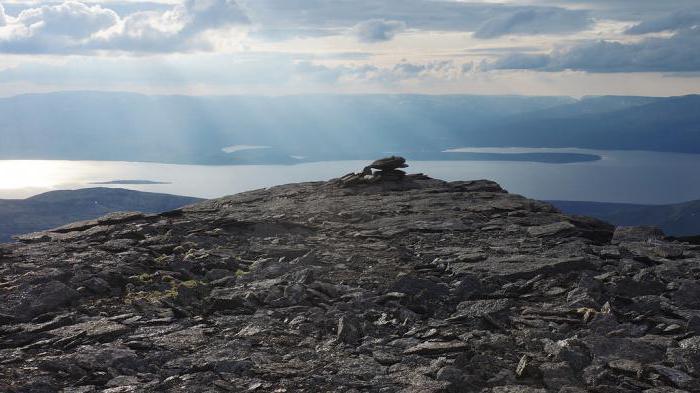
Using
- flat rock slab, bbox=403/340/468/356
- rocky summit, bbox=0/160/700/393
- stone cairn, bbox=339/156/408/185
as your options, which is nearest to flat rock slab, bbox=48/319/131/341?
rocky summit, bbox=0/160/700/393

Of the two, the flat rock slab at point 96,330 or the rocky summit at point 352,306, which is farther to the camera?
the flat rock slab at point 96,330

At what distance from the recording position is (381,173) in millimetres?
36156

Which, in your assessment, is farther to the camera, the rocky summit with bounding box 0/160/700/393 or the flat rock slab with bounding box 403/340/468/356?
the flat rock slab with bounding box 403/340/468/356

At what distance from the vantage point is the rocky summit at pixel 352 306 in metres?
13.0

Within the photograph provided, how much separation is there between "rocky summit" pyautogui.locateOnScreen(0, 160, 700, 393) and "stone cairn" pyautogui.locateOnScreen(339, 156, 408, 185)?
7538mm

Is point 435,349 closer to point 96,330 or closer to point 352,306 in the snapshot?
point 352,306

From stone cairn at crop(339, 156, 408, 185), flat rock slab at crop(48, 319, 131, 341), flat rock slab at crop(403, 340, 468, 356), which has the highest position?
stone cairn at crop(339, 156, 408, 185)

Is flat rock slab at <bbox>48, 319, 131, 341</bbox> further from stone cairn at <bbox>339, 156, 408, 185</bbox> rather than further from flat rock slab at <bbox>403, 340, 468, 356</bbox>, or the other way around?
stone cairn at <bbox>339, 156, 408, 185</bbox>

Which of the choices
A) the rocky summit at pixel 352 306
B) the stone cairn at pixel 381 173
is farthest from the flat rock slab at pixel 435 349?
the stone cairn at pixel 381 173

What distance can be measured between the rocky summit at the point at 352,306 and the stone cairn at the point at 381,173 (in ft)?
24.7

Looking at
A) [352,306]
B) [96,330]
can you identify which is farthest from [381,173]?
[96,330]

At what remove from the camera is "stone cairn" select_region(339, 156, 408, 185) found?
35469 mm

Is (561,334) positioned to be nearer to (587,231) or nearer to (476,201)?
(587,231)

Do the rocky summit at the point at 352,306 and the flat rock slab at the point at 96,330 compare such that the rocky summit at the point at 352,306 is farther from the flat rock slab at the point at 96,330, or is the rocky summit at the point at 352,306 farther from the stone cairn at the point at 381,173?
the stone cairn at the point at 381,173
